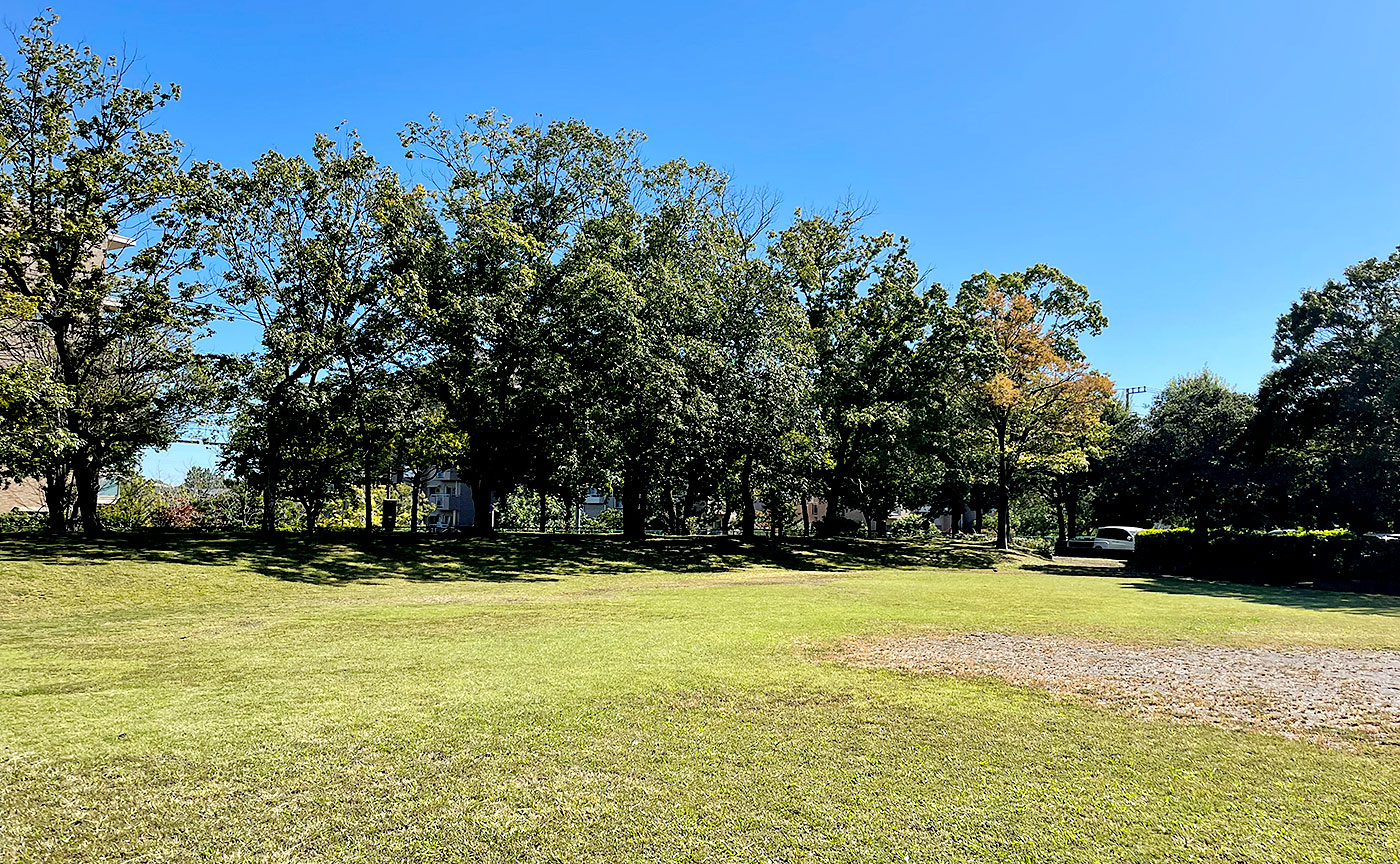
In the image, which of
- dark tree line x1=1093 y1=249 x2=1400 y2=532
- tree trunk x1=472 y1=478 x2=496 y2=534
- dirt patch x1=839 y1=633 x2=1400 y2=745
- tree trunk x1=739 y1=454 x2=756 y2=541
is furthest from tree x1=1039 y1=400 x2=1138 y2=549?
dirt patch x1=839 y1=633 x2=1400 y2=745

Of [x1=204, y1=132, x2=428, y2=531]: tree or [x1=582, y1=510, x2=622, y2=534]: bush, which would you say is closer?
[x1=204, y1=132, x2=428, y2=531]: tree

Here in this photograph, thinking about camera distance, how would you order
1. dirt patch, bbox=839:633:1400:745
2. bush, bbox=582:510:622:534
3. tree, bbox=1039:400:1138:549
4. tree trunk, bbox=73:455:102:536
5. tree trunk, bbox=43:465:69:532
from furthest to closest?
bush, bbox=582:510:622:534 < tree, bbox=1039:400:1138:549 < tree trunk, bbox=43:465:69:532 < tree trunk, bbox=73:455:102:536 < dirt patch, bbox=839:633:1400:745

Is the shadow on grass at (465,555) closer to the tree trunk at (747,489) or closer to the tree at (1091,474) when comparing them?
the tree trunk at (747,489)

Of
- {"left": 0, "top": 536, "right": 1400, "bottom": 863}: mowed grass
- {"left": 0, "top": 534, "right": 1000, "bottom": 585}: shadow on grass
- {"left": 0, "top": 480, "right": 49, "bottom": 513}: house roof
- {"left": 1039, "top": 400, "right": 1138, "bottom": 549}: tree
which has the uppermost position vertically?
{"left": 1039, "top": 400, "right": 1138, "bottom": 549}: tree

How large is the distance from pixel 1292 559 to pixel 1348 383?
835 cm

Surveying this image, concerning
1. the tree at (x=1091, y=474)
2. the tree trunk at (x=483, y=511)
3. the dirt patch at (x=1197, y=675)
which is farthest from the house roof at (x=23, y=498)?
the tree at (x=1091, y=474)

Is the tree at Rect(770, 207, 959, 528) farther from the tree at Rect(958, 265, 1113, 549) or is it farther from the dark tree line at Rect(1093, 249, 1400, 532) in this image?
the dark tree line at Rect(1093, 249, 1400, 532)

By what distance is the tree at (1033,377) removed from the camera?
35.3 m

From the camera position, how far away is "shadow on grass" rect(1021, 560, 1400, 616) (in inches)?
703

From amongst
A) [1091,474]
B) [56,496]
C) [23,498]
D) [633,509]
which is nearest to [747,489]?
[633,509]

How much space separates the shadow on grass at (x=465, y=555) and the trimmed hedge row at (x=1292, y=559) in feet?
22.9

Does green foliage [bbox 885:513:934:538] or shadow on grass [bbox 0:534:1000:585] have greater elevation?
shadow on grass [bbox 0:534:1000:585]

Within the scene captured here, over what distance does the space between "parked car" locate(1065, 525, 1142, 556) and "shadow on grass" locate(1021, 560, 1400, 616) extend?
35.1 ft

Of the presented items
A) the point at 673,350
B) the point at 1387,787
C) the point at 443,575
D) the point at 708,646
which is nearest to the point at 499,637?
the point at 708,646
